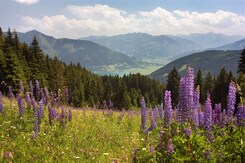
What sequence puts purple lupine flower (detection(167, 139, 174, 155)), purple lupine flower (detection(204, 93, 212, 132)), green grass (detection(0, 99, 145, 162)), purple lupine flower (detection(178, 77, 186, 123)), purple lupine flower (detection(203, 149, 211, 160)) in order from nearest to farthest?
purple lupine flower (detection(167, 139, 174, 155)), purple lupine flower (detection(203, 149, 211, 160)), purple lupine flower (detection(178, 77, 186, 123)), purple lupine flower (detection(204, 93, 212, 132)), green grass (detection(0, 99, 145, 162))

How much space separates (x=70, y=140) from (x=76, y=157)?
6.00 ft

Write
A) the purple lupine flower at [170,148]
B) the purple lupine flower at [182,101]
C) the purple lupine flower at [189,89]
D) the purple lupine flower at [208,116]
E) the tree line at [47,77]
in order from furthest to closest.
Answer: the tree line at [47,77]
the purple lupine flower at [208,116]
the purple lupine flower at [182,101]
the purple lupine flower at [189,89]
the purple lupine flower at [170,148]

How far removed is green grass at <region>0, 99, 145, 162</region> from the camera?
7771 millimetres

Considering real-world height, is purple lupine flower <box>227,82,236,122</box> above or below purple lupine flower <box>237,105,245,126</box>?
above

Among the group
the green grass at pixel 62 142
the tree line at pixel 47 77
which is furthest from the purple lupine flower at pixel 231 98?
the tree line at pixel 47 77

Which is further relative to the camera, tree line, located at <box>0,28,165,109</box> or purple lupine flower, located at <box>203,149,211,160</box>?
tree line, located at <box>0,28,165,109</box>

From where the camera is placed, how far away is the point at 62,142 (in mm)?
9305

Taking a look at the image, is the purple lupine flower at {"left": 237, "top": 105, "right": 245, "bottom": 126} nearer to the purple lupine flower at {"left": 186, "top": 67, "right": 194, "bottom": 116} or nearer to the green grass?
the purple lupine flower at {"left": 186, "top": 67, "right": 194, "bottom": 116}

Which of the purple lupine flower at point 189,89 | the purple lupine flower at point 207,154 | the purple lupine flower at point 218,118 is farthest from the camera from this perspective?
the purple lupine flower at point 218,118

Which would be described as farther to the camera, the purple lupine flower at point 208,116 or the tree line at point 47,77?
the tree line at point 47,77

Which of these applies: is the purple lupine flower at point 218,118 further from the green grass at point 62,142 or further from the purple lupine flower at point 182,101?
the green grass at point 62,142

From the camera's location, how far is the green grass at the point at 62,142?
7.77 m

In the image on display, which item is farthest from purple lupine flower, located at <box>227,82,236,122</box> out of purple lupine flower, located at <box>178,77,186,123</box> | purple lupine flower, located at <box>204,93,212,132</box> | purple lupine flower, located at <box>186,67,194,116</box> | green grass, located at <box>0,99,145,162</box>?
green grass, located at <box>0,99,145,162</box>

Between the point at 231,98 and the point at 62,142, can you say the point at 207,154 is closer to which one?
the point at 231,98
